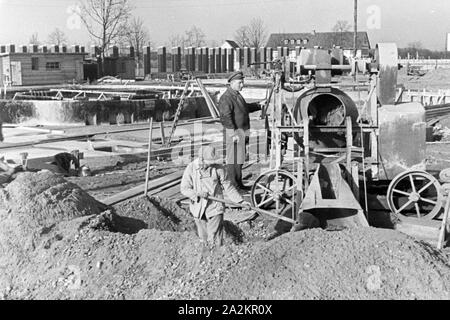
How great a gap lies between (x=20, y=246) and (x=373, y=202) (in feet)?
14.1

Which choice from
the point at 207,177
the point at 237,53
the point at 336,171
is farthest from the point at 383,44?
the point at 237,53

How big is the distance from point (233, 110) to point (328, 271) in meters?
4.52

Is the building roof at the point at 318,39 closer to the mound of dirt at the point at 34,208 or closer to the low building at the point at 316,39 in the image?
the low building at the point at 316,39

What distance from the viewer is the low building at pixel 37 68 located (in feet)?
124

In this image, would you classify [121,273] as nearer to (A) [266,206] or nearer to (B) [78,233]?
(B) [78,233]

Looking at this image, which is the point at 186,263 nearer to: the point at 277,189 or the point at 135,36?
the point at 277,189

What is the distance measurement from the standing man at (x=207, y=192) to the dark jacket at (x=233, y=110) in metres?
2.65

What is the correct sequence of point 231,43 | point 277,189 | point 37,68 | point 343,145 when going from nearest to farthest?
point 277,189
point 343,145
point 37,68
point 231,43

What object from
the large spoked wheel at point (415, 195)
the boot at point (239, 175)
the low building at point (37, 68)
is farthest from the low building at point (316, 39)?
the large spoked wheel at point (415, 195)

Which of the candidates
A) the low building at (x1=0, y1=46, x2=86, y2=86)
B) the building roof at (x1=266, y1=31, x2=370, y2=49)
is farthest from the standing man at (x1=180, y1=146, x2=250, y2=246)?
the building roof at (x1=266, y1=31, x2=370, y2=49)

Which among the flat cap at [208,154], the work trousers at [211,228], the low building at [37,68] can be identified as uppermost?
the low building at [37,68]

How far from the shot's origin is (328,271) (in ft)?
15.8

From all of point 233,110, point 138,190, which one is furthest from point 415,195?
point 138,190

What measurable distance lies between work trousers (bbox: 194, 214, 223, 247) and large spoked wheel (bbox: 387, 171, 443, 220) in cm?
251
